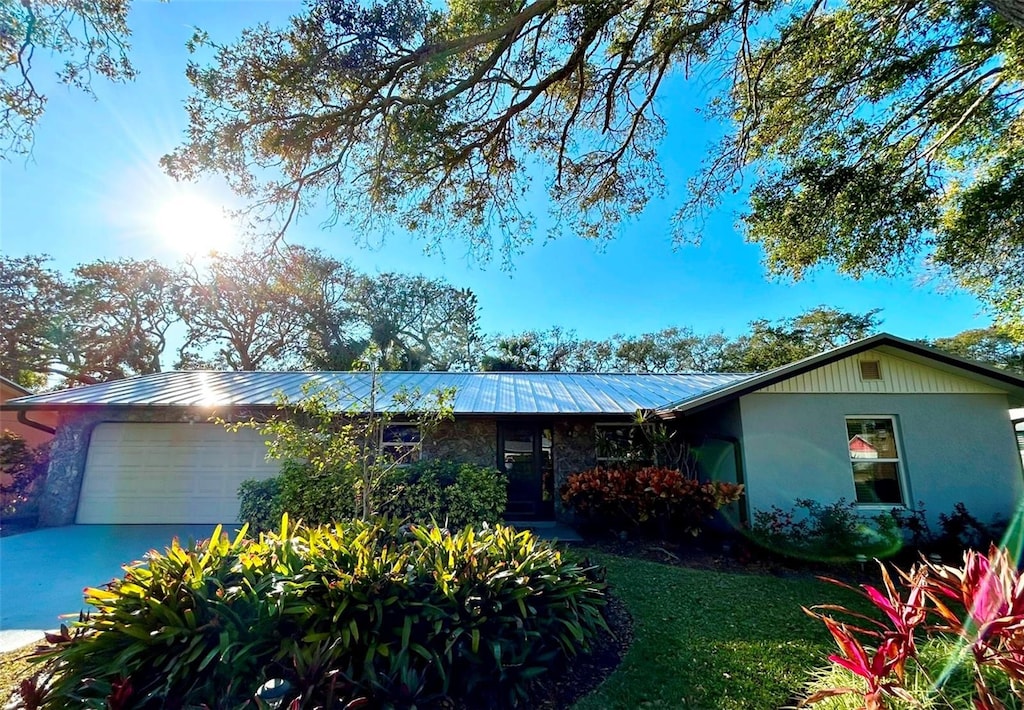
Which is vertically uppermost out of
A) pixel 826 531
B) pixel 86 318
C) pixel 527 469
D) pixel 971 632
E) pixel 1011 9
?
pixel 86 318

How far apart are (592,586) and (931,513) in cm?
720

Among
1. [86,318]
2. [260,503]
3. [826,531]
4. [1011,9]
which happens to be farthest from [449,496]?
[86,318]

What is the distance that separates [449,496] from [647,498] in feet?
11.5

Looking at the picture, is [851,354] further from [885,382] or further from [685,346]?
[685,346]

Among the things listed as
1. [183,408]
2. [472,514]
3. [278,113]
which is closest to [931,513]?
[472,514]

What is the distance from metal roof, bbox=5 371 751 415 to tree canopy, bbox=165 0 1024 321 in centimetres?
352

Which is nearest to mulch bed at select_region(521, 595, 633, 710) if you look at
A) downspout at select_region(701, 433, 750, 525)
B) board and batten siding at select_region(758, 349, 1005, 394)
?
downspout at select_region(701, 433, 750, 525)

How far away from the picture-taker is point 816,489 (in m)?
7.52

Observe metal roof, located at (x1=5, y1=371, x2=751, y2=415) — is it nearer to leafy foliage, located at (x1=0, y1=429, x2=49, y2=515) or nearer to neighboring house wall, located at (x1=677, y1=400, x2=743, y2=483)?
neighboring house wall, located at (x1=677, y1=400, x2=743, y2=483)

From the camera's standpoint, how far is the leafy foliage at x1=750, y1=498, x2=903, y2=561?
6.80 m

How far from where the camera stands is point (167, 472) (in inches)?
377

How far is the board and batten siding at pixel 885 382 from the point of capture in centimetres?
777

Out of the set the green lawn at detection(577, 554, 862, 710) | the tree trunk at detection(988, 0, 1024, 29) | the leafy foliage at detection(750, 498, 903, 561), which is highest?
the tree trunk at detection(988, 0, 1024, 29)

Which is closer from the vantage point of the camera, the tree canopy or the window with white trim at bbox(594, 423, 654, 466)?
the tree canopy
